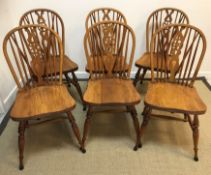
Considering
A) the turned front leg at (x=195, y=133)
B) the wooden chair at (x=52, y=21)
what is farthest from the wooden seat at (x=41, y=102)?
the turned front leg at (x=195, y=133)

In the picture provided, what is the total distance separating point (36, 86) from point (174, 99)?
1.10 meters

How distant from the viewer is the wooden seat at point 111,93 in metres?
1.66

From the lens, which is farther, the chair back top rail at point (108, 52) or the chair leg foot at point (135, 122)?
the chair back top rail at point (108, 52)

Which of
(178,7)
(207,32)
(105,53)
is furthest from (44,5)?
(207,32)

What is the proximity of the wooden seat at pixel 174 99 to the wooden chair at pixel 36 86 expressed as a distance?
23.9 inches

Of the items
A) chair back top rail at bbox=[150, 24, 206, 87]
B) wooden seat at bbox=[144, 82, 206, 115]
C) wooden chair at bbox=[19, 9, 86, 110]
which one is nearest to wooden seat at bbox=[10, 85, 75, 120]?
wooden chair at bbox=[19, 9, 86, 110]

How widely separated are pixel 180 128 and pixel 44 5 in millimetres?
1823

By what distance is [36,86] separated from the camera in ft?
6.18

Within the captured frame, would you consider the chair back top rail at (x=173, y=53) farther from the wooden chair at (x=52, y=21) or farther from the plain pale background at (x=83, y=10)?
the wooden chair at (x=52, y=21)

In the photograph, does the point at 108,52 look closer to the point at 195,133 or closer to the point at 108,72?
Result: the point at 108,72

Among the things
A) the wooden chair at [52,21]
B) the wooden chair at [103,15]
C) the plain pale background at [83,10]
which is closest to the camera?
the wooden chair at [52,21]

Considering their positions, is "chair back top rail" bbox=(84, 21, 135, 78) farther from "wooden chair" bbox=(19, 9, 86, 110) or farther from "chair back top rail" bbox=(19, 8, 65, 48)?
"chair back top rail" bbox=(19, 8, 65, 48)

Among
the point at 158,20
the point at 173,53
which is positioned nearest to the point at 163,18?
the point at 158,20

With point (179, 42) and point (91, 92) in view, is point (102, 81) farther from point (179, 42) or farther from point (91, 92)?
point (179, 42)
